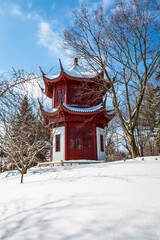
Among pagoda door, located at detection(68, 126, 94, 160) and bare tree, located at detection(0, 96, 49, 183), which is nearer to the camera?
bare tree, located at detection(0, 96, 49, 183)

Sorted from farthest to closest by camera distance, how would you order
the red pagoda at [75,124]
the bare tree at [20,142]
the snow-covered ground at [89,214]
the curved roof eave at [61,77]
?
the curved roof eave at [61,77] < the red pagoda at [75,124] < the bare tree at [20,142] < the snow-covered ground at [89,214]

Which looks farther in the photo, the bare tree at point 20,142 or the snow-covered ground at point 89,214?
the bare tree at point 20,142

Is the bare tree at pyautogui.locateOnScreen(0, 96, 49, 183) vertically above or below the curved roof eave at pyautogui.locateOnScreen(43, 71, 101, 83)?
below

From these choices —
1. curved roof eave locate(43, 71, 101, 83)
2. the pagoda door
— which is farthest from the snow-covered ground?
curved roof eave locate(43, 71, 101, 83)

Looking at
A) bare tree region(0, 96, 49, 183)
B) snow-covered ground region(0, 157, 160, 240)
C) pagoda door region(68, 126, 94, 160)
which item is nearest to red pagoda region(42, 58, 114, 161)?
pagoda door region(68, 126, 94, 160)

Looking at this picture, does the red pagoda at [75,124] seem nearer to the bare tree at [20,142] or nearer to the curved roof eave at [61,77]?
the curved roof eave at [61,77]

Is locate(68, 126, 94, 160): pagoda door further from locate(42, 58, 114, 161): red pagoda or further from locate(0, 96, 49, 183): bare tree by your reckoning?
locate(0, 96, 49, 183): bare tree

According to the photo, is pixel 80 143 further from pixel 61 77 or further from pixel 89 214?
pixel 89 214

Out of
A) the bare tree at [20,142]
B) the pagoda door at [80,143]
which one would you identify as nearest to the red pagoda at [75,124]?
the pagoda door at [80,143]

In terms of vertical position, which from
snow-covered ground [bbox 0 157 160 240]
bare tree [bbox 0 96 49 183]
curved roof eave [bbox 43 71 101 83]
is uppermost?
curved roof eave [bbox 43 71 101 83]

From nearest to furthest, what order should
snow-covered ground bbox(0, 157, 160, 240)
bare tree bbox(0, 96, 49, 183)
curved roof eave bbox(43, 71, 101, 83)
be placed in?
snow-covered ground bbox(0, 157, 160, 240)
bare tree bbox(0, 96, 49, 183)
curved roof eave bbox(43, 71, 101, 83)

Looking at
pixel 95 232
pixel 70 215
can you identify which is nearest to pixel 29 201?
pixel 70 215

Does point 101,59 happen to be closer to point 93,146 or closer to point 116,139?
point 93,146

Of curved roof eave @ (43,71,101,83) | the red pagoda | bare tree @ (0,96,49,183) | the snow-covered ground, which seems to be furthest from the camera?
curved roof eave @ (43,71,101,83)
